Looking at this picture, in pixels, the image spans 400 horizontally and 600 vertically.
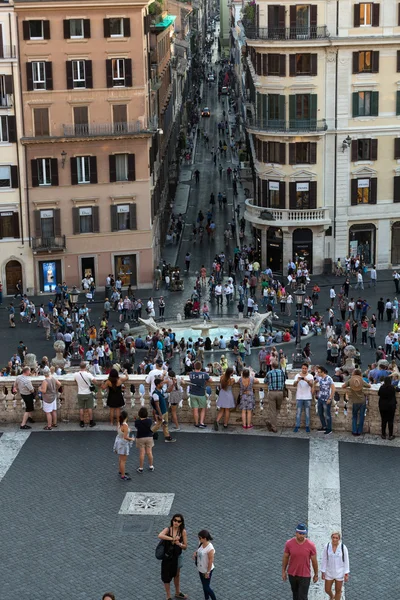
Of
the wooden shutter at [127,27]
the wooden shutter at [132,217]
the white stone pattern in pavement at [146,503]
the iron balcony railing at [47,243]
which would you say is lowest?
the iron balcony railing at [47,243]

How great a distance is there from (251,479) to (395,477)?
337 cm

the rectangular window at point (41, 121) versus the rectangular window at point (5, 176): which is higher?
the rectangular window at point (41, 121)

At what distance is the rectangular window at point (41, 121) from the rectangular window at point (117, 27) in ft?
20.4

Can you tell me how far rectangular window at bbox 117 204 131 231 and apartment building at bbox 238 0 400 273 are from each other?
32.5 feet

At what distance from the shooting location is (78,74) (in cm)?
7162

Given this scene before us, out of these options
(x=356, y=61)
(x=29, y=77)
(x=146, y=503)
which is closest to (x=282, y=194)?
(x=356, y=61)

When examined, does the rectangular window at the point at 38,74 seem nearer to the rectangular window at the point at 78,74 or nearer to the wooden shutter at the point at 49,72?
the wooden shutter at the point at 49,72

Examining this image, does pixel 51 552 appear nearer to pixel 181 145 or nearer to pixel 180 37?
pixel 181 145

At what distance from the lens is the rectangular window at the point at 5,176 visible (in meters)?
72.3

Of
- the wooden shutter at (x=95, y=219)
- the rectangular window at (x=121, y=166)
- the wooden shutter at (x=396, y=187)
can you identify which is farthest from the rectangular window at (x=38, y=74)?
the wooden shutter at (x=396, y=187)

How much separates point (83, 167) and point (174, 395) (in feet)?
146

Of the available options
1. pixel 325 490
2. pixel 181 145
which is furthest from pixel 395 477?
pixel 181 145

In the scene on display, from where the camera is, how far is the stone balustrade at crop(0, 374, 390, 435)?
30203 mm

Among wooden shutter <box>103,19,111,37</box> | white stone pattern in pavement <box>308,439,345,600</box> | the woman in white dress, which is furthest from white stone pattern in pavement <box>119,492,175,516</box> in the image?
wooden shutter <box>103,19,111,37</box>
